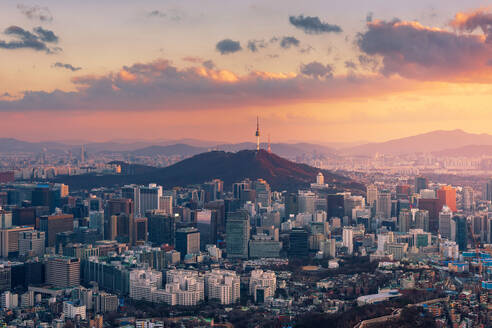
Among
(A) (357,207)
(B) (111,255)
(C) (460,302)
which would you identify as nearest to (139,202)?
(A) (357,207)

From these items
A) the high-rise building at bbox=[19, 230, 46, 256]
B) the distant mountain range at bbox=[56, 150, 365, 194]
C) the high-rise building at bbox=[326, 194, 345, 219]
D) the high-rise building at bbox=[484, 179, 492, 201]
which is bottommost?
the high-rise building at bbox=[19, 230, 46, 256]

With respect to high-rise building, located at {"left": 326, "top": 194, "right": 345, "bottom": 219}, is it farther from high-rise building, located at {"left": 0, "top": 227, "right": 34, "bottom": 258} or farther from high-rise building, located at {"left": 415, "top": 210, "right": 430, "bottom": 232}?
high-rise building, located at {"left": 0, "top": 227, "right": 34, "bottom": 258}

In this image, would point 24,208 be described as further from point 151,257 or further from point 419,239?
point 419,239

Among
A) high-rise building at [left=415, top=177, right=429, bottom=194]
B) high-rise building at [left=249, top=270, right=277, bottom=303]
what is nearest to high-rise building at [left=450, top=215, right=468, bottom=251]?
high-rise building at [left=249, top=270, right=277, bottom=303]

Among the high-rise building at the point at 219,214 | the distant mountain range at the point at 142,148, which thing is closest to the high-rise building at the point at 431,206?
the high-rise building at the point at 219,214

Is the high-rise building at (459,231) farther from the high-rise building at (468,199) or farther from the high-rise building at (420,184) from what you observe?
the high-rise building at (420,184)

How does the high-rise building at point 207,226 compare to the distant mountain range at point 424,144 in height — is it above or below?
below
